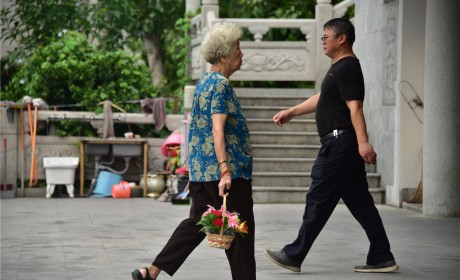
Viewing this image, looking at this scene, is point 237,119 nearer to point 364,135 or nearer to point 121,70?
point 364,135

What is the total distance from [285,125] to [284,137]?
1.20 ft

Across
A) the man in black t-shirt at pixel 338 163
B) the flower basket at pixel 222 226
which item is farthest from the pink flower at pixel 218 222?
the man in black t-shirt at pixel 338 163

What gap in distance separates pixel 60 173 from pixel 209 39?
1085 cm

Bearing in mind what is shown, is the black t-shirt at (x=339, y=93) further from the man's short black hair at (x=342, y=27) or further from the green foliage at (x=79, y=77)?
the green foliage at (x=79, y=77)

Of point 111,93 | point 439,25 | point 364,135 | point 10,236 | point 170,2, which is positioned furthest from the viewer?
point 170,2

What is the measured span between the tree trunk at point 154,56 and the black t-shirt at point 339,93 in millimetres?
20877

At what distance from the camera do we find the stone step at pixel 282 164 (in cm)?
1738

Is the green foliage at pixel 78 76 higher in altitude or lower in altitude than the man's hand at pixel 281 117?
higher

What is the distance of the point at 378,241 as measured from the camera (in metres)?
9.62

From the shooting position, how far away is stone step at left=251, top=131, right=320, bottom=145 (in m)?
18.1

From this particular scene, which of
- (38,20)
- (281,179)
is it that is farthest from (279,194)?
(38,20)

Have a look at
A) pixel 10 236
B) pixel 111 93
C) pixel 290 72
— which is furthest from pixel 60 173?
pixel 10 236

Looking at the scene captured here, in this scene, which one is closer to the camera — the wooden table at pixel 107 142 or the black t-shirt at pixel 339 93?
the black t-shirt at pixel 339 93

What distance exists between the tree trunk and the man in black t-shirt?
20.8m
